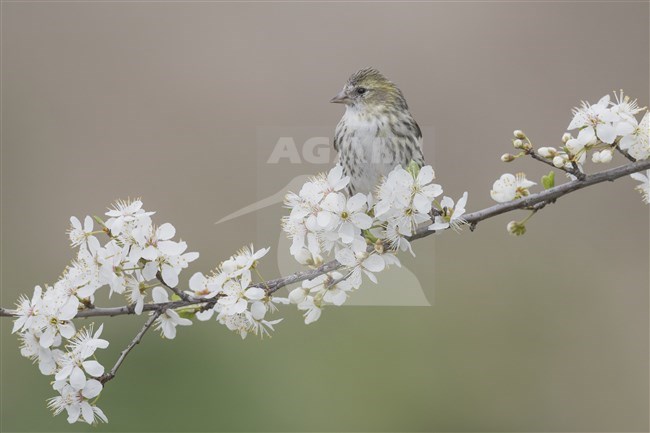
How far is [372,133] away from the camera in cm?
261

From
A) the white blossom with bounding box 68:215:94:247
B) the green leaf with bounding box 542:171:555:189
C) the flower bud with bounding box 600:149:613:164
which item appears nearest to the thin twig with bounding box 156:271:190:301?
the white blossom with bounding box 68:215:94:247

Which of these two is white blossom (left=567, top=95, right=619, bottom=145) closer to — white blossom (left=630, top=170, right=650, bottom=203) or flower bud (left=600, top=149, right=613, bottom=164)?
flower bud (left=600, top=149, right=613, bottom=164)

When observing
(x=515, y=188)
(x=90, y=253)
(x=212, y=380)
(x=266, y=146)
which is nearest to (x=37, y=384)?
(x=212, y=380)

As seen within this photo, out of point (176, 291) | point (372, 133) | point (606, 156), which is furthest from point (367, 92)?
point (176, 291)

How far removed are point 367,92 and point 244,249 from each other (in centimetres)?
103

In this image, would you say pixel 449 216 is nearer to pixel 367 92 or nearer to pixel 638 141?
pixel 638 141

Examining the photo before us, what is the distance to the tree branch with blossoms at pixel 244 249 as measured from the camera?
67.7 inches

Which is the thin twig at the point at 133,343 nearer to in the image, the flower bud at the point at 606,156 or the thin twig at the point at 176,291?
the thin twig at the point at 176,291

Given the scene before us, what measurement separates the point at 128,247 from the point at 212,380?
2.53m

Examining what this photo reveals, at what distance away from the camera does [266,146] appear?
5.33 m

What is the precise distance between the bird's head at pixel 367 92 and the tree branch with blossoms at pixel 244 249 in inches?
34.0

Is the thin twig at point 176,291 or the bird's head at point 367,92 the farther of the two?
the bird's head at point 367,92

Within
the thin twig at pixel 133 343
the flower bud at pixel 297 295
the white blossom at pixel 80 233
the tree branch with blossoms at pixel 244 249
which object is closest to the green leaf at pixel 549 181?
the tree branch with blossoms at pixel 244 249

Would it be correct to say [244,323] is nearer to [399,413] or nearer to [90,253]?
[90,253]
